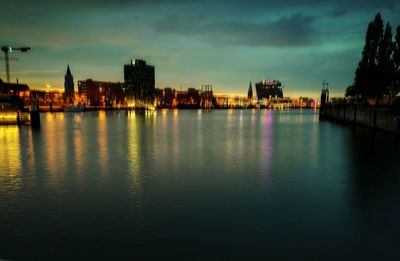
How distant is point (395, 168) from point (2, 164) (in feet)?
93.7

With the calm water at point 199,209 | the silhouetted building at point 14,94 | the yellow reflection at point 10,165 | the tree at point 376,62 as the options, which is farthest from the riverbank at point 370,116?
the silhouetted building at point 14,94

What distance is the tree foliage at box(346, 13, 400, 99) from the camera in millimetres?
60200

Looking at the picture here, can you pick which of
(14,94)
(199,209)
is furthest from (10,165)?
(14,94)

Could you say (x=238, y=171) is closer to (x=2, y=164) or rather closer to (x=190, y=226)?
(x=190, y=226)

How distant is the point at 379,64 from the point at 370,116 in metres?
15.7

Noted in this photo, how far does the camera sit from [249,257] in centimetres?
934

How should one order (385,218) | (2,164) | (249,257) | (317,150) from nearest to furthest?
(249,257)
(385,218)
(2,164)
(317,150)

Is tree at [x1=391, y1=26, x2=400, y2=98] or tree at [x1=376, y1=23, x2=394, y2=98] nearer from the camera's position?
tree at [x1=391, y1=26, x2=400, y2=98]

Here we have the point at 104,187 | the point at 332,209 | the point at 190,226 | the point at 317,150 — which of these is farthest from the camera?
the point at 317,150

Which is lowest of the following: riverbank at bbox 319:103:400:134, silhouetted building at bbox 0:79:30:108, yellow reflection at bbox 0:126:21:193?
yellow reflection at bbox 0:126:21:193

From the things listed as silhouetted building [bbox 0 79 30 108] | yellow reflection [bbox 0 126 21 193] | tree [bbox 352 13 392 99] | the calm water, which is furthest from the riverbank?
silhouetted building [bbox 0 79 30 108]

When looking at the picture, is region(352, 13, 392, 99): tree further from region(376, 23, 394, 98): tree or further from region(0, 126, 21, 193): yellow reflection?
region(0, 126, 21, 193): yellow reflection

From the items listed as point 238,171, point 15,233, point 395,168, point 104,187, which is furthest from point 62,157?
point 395,168

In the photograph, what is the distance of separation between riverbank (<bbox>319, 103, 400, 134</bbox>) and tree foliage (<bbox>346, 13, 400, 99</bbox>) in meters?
4.31
